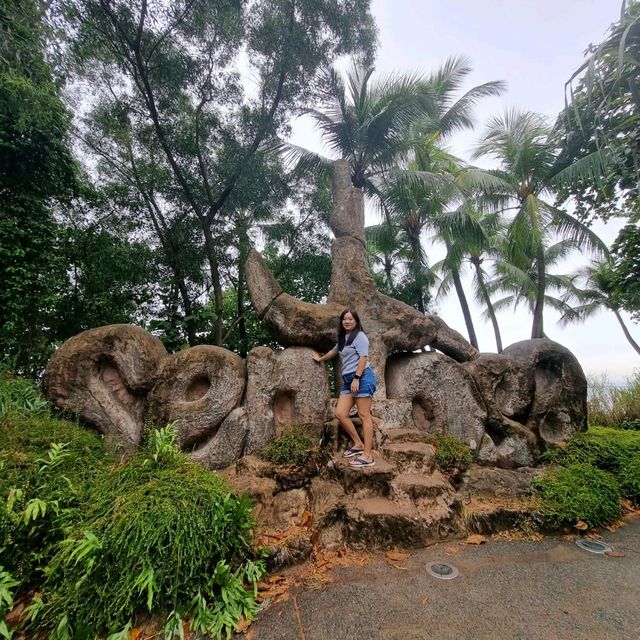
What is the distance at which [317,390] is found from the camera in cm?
427

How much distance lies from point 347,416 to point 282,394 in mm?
1125

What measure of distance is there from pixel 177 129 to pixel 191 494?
7667 mm

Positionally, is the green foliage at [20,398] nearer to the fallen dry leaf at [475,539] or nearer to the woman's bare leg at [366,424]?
the woman's bare leg at [366,424]

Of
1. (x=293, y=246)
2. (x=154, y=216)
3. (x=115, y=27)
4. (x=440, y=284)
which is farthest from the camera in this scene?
(x=440, y=284)

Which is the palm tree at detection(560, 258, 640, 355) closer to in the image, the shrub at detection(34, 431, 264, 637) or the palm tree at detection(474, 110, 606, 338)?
the palm tree at detection(474, 110, 606, 338)

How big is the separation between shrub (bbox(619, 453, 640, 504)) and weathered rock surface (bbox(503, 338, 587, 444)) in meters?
0.83

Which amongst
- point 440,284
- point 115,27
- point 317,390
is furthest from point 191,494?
point 440,284

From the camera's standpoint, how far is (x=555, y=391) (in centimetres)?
488

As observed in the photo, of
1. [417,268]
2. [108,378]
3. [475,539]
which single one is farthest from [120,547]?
[417,268]

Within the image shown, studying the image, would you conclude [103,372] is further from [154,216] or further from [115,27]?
[115,27]

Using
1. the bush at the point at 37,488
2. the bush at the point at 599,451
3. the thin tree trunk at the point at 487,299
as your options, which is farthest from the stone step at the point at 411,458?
the thin tree trunk at the point at 487,299

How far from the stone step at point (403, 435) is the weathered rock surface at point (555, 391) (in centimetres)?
231

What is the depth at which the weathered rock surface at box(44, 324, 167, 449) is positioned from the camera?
3.67m

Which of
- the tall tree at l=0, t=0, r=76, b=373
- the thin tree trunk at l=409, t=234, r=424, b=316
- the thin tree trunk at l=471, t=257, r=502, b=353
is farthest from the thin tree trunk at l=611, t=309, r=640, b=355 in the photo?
the tall tree at l=0, t=0, r=76, b=373
